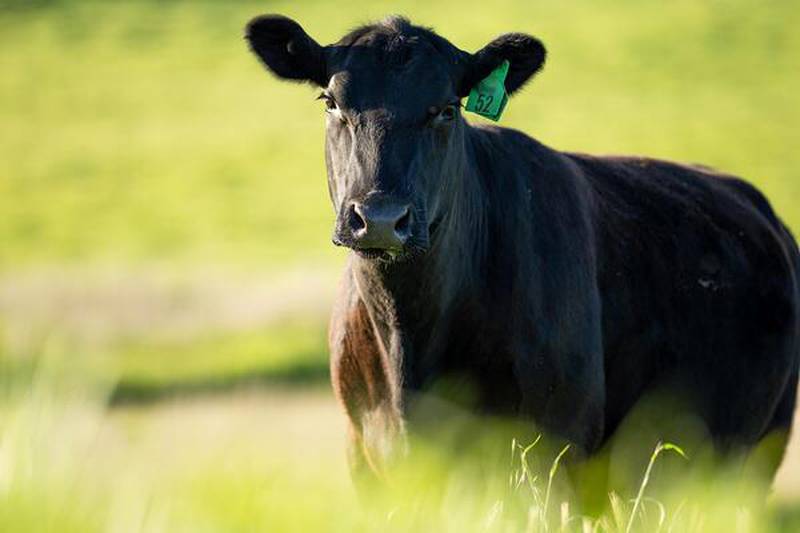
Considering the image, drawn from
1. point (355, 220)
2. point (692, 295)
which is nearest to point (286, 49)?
point (355, 220)

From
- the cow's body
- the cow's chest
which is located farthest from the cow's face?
the cow's chest

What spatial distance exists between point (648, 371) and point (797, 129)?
4333 centimetres

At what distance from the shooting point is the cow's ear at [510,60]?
748 centimetres

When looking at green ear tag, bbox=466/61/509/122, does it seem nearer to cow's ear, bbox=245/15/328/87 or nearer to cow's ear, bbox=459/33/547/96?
cow's ear, bbox=459/33/547/96

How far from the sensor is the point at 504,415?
700 cm

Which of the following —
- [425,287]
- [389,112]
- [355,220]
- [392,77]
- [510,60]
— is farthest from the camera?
[510,60]

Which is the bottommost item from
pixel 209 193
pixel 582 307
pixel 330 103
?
pixel 209 193

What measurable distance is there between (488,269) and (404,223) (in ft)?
3.39

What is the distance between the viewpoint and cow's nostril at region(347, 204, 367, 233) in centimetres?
627

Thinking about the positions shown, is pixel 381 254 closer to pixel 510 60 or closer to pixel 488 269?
pixel 488 269

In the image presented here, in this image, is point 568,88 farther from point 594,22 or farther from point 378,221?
point 378,221

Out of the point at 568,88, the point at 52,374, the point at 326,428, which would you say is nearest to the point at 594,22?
the point at 568,88

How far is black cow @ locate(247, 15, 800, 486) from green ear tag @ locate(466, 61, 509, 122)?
0.05m

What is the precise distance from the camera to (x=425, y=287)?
23.2 feet
